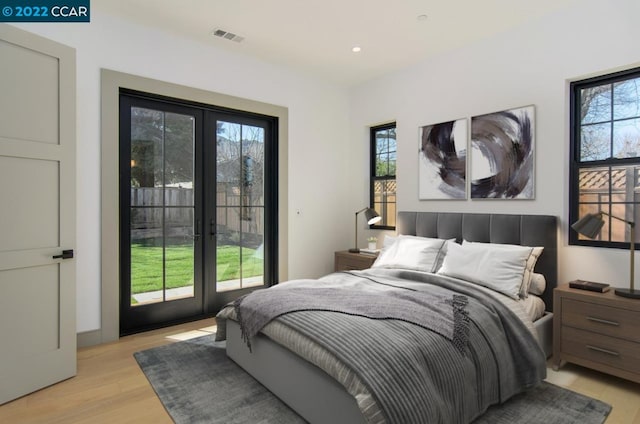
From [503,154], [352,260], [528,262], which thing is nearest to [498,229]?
[528,262]

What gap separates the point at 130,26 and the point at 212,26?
75cm

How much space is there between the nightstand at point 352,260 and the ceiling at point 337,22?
2306 millimetres

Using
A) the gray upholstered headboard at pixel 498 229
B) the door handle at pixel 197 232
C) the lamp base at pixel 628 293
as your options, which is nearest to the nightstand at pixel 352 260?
the gray upholstered headboard at pixel 498 229

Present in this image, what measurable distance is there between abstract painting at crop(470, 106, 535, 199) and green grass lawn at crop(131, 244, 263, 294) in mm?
2765

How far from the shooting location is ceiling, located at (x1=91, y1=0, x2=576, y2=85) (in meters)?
3.07

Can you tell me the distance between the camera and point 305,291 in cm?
271

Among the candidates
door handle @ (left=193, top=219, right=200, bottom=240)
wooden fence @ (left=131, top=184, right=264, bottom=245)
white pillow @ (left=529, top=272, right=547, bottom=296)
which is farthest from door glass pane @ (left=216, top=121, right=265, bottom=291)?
white pillow @ (left=529, top=272, right=547, bottom=296)

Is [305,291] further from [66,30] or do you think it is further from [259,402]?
[66,30]

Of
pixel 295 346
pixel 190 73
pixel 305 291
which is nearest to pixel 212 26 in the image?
pixel 190 73

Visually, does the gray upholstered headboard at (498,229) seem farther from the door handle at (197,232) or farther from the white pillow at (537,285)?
the door handle at (197,232)

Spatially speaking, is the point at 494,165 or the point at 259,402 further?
the point at 494,165

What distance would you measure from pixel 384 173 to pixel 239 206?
6.41 ft

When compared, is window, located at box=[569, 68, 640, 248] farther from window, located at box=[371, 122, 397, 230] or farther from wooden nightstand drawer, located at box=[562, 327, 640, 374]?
window, located at box=[371, 122, 397, 230]

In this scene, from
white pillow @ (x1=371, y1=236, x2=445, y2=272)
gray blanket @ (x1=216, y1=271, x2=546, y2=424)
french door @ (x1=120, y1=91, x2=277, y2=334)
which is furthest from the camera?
french door @ (x1=120, y1=91, x2=277, y2=334)
